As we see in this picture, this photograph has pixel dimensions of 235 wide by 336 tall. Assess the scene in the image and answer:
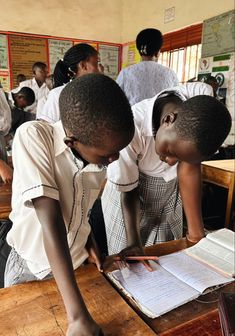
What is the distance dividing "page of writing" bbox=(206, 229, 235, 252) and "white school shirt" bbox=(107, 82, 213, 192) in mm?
306

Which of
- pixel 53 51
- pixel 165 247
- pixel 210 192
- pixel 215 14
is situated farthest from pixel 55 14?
pixel 165 247

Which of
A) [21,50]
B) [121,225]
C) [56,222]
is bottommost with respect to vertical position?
[121,225]

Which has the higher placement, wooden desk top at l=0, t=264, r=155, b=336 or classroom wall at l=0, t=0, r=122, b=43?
classroom wall at l=0, t=0, r=122, b=43

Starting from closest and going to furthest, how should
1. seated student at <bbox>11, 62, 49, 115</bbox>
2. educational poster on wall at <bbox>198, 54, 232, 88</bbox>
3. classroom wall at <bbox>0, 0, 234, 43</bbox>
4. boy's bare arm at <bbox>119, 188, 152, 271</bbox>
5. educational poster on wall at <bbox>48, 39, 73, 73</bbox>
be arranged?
boy's bare arm at <bbox>119, 188, 152, 271</bbox> → educational poster on wall at <bbox>198, 54, 232, 88</bbox> → seated student at <bbox>11, 62, 49, 115</bbox> → classroom wall at <bbox>0, 0, 234, 43</bbox> → educational poster on wall at <bbox>48, 39, 73, 73</bbox>

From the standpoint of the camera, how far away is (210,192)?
286 centimetres

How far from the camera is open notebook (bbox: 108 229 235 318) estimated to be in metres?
0.73

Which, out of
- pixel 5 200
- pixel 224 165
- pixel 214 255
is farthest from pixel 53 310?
pixel 224 165

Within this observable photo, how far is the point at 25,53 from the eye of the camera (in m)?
4.80

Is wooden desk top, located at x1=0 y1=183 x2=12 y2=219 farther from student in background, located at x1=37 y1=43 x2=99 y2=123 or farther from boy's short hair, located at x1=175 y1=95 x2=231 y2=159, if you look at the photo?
boy's short hair, located at x1=175 y1=95 x2=231 y2=159

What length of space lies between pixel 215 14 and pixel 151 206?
10.1 feet

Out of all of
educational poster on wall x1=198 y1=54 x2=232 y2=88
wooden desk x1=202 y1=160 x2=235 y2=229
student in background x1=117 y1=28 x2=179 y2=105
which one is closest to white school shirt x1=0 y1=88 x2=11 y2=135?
student in background x1=117 y1=28 x2=179 y2=105

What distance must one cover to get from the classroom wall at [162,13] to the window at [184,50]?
0.10 metres

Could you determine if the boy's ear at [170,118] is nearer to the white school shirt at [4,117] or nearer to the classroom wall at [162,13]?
the white school shirt at [4,117]

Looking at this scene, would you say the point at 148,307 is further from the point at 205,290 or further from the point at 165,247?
the point at 165,247
